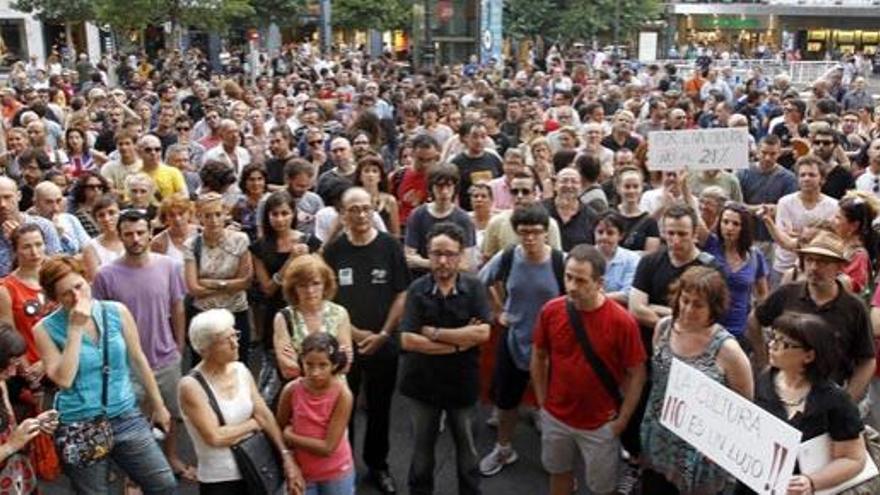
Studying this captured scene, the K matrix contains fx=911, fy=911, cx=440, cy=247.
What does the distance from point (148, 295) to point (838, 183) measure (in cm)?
604

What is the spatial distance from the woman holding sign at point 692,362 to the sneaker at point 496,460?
159 centimetres

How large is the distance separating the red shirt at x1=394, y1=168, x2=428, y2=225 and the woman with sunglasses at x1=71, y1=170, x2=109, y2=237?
8.22 ft

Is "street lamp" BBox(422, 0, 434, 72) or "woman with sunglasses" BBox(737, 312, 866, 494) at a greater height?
"street lamp" BBox(422, 0, 434, 72)

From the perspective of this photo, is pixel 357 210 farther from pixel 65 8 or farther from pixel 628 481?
pixel 65 8

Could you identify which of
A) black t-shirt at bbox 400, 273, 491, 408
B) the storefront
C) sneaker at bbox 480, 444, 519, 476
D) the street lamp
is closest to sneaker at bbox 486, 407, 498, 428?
sneaker at bbox 480, 444, 519, 476

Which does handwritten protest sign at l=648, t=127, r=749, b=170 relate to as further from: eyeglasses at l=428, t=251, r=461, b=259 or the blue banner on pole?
the blue banner on pole

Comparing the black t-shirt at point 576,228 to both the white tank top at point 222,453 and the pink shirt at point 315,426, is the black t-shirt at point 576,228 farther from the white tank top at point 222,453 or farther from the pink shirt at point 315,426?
the white tank top at point 222,453

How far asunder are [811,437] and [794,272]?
5.79 feet

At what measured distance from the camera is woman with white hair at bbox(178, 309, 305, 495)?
13.5 feet

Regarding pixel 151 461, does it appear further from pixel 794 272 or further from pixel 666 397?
pixel 794 272

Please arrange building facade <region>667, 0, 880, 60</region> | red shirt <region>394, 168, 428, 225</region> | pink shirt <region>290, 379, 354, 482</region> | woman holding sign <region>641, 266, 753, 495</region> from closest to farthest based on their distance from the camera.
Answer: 1. woman holding sign <region>641, 266, 753, 495</region>
2. pink shirt <region>290, 379, 354, 482</region>
3. red shirt <region>394, 168, 428, 225</region>
4. building facade <region>667, 0, 880, 60</region>

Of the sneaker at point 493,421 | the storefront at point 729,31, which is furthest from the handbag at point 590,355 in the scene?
the storefront at point 729,31

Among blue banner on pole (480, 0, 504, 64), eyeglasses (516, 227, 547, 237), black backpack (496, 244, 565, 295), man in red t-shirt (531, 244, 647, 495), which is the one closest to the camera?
man in red t-shirt (531, 244, 647, 495)

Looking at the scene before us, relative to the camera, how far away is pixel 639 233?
6.29 m
